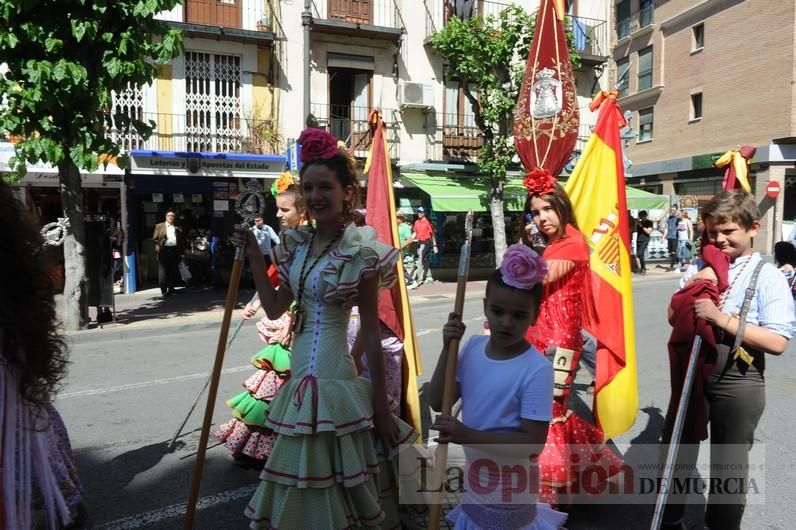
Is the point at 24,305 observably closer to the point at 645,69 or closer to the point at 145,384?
the point at 145,384

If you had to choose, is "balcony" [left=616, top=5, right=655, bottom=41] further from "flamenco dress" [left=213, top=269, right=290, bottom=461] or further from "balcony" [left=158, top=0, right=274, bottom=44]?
"flamenco dress" [left=213, top=269, right=290, bottom=461]

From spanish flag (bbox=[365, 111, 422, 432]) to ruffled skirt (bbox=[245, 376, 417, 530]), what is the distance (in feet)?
4.46

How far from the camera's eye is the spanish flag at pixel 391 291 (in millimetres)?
3855

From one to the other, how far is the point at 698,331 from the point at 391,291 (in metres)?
1.85

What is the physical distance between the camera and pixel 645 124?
96.7 ft

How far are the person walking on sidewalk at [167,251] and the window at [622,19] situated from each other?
2648cm

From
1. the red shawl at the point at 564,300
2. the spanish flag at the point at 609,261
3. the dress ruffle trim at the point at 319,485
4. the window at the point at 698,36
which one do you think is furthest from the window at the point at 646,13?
the dress ruffle trim at the point at 319,485

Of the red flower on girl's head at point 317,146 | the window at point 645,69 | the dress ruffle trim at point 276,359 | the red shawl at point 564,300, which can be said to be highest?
the window at point 645,69

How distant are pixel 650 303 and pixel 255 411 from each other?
9606 millimetres

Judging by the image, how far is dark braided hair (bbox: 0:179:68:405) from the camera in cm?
169

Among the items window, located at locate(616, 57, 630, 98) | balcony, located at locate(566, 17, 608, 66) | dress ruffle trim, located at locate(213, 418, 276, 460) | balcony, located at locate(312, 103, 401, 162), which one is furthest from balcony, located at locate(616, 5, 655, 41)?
dress ruffle trim, located at locate(213, 418, 276, 460)

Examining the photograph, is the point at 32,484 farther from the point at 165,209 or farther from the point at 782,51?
the point at 782,51

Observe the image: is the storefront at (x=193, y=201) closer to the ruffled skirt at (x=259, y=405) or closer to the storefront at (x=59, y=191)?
the storefront at (x=59, y=191)

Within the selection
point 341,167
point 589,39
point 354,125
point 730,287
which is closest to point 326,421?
point 341,167
